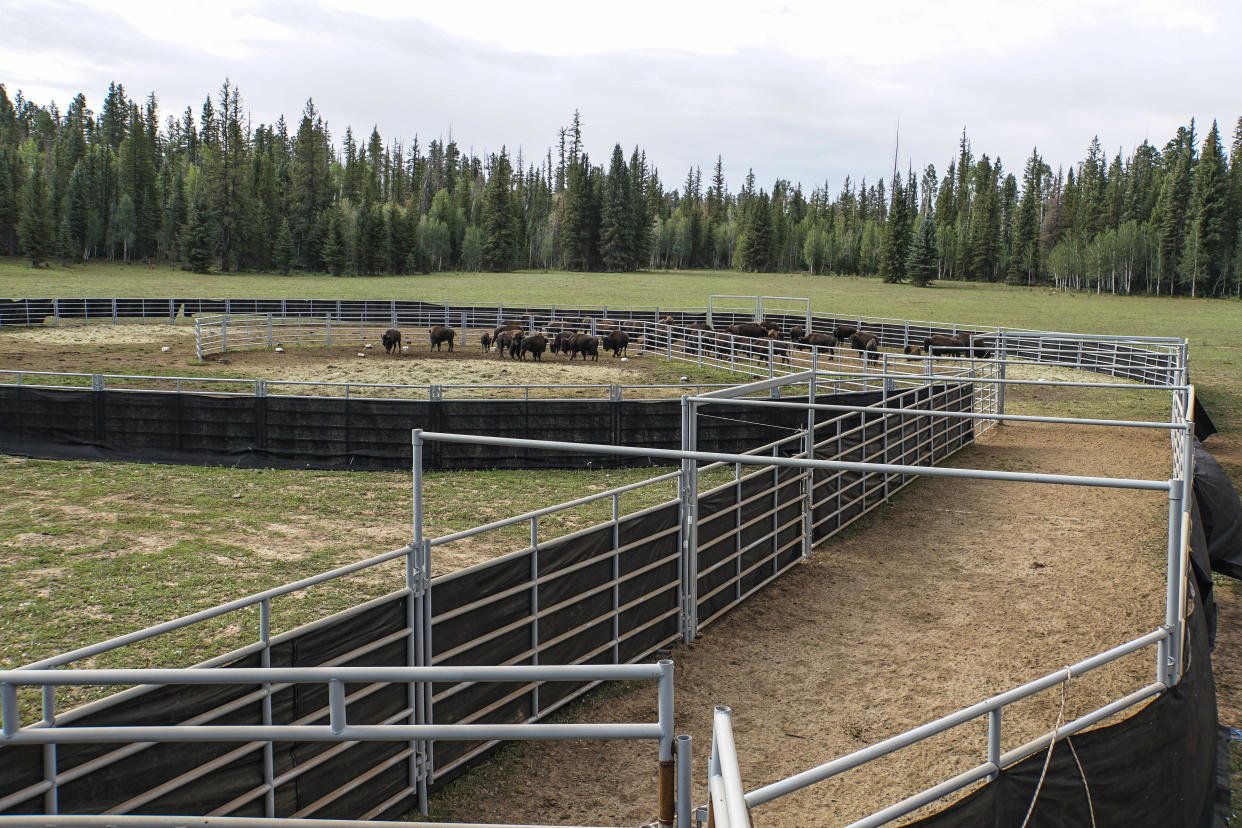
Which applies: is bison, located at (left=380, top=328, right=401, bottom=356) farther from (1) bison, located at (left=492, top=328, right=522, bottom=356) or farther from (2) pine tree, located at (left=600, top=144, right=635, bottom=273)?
(2) pine tree, located at (left=600, top=144, right=635, bottom=273)

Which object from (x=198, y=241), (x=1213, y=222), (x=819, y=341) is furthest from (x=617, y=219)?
(x=819, y=341)

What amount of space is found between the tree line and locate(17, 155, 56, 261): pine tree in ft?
0.65

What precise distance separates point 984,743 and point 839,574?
4.39 m

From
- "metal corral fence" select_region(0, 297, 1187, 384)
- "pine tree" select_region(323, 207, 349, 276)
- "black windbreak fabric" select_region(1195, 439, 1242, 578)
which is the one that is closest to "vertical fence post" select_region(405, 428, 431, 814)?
"black windbreak fabric" select_region(1195, 439, 1242, 578)

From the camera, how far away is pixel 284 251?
97.1m

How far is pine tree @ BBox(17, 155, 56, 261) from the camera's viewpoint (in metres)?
89.6

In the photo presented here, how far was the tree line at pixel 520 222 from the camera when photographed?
9444cm

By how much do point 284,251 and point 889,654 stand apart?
97.3 m

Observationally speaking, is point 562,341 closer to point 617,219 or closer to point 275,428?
point 275,428

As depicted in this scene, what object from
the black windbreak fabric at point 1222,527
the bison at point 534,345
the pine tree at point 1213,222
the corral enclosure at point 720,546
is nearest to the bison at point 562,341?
the bison at point 534,345

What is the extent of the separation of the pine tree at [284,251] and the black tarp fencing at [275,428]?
83988mm

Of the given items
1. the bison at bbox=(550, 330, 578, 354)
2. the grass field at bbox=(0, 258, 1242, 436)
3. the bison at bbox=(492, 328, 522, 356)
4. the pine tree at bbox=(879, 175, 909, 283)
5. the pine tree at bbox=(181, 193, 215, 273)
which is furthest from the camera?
the pine tree at bbox=(879, 175, 909, 283)

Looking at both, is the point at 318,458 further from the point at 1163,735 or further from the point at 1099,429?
the point at 1099,429

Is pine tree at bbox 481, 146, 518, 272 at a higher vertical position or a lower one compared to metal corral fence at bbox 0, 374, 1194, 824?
higher
